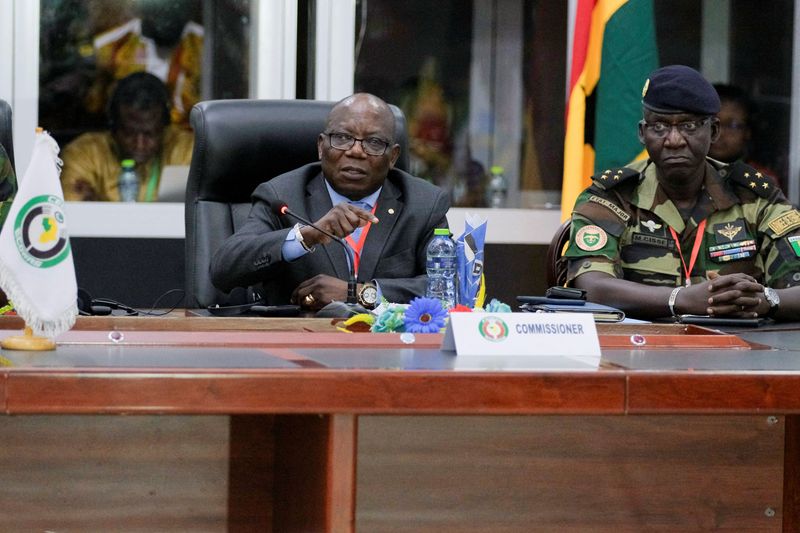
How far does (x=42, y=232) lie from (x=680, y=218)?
1988 mm

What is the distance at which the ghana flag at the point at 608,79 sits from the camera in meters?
4.20

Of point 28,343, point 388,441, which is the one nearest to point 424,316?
point 388,441

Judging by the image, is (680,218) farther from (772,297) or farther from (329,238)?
(329,238)

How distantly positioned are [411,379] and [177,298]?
2980 millimetres

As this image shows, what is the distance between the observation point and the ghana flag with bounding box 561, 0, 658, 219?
420 cm

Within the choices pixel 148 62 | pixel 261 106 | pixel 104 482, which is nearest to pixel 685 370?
pixel 104 482

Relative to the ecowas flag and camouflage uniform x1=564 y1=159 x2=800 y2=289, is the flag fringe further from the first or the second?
camouflage uniform x1=564 y1=159 x2=800 y2=289

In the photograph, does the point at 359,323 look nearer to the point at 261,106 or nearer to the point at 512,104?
the point at 261,106

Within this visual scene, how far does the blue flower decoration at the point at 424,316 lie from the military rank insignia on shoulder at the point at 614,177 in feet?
4.39

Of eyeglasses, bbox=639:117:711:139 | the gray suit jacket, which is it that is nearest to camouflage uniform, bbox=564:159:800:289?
eyeglasses, bbox=639:117:711:139

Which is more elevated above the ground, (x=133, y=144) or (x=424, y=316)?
(x=133, y=144)

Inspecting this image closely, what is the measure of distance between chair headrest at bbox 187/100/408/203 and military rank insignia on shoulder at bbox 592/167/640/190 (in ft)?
1.73

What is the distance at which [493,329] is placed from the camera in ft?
5.51

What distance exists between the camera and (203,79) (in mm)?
4527
